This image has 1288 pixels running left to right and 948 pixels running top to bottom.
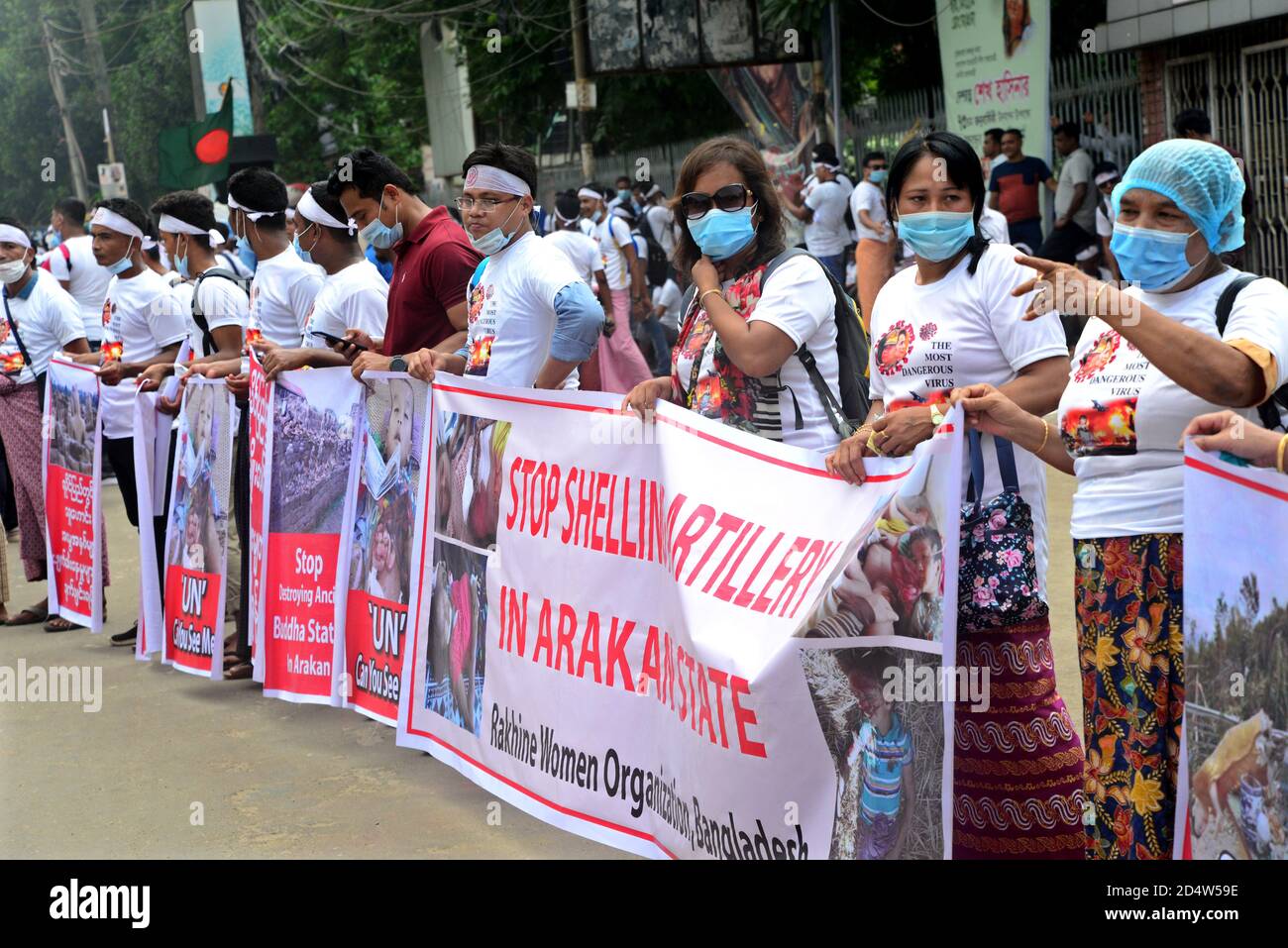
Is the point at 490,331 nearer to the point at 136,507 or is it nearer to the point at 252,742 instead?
the point at 252,742

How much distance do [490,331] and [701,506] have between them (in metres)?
1.80

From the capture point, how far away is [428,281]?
6148mm

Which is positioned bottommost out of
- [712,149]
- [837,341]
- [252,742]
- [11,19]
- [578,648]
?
[252,742]

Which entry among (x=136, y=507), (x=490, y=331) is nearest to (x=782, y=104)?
(x=136, y=507)

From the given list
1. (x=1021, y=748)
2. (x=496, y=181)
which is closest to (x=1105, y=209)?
(x=496, y=181)

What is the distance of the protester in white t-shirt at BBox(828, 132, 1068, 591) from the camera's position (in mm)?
3670

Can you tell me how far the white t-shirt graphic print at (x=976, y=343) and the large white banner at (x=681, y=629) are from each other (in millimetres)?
305

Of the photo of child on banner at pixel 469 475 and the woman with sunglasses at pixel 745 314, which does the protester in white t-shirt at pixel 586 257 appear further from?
the woman with sunglasses at pixel 745 314

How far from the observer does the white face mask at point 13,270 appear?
911 cm

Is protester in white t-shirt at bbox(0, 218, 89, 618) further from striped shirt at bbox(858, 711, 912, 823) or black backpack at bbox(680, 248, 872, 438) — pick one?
striped shirt at bbox(858, 711, 912, 823)

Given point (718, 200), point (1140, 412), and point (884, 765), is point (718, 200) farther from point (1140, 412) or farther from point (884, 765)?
point (884, 765)

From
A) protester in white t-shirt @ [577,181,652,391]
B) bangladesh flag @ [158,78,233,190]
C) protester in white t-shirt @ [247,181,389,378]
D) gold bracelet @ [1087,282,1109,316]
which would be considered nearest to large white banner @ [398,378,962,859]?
gold bracelet @ [1087,282,1109,316]

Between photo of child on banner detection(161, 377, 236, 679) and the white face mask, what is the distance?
2.20 metres

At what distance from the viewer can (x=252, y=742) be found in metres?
6.27
